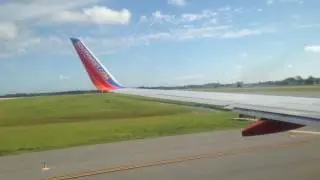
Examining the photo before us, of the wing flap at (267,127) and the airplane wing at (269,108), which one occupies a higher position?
the airplane wing at (269,108)

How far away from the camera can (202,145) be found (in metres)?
14.7

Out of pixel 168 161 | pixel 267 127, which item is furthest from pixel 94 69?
pixel 267 127

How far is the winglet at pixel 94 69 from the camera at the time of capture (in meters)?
10.5

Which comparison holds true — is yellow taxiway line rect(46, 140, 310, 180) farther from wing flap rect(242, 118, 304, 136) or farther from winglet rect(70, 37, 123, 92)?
wing flap rect(242, 118, 304, 136)

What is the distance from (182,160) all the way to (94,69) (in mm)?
3505

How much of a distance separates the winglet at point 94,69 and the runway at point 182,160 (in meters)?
2.14

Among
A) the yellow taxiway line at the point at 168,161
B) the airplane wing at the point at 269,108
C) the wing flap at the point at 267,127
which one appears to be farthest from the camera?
the yellow taxiway line at the point at 168,161

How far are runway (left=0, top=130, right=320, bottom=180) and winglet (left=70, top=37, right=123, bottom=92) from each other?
2.14 m

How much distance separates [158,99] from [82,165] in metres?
4.04

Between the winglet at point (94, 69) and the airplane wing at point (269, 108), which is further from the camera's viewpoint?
the winglet at point (94, 69)

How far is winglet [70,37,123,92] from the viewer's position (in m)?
10.5

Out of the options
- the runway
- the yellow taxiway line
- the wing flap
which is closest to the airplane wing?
the wing flap

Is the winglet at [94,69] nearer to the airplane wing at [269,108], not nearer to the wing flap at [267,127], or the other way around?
the airplane wing at [269,108]

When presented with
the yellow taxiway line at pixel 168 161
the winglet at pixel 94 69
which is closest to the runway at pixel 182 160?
the yellow taxiway line at pixel 168 161
